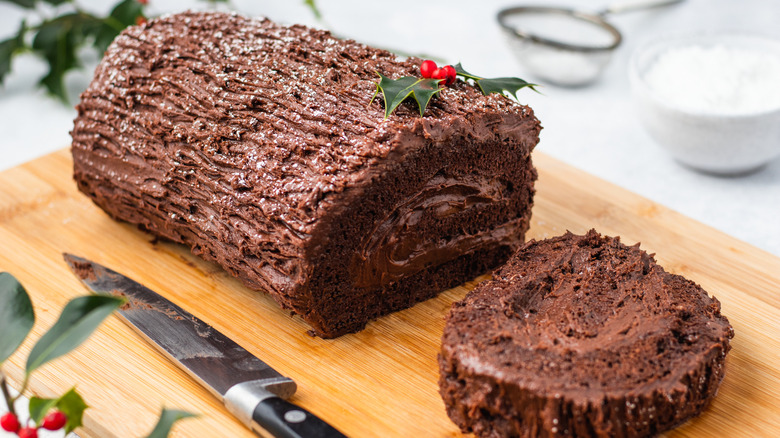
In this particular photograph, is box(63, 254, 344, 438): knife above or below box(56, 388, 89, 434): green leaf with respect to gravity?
below

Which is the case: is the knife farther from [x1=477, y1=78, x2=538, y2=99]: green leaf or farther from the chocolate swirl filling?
[x1=477, y1=78, x2=538, y2=99]: green leaf

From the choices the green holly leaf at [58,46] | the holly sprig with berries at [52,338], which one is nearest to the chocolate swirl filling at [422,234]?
the holly sprig with berries at [52,338]

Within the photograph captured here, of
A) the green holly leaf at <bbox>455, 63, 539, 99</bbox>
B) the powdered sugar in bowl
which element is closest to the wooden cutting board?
the powdered sugar in bowl

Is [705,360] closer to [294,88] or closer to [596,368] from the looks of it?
[596,368]

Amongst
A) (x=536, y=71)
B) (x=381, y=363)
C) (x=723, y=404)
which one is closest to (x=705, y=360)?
(x=723, y=404)

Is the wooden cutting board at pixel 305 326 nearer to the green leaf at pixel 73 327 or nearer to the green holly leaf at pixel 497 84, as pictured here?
the green leaf at pixel 73 327

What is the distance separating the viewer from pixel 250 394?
119 inches

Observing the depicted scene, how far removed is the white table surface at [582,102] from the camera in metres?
5.11

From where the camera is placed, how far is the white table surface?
5105 mm

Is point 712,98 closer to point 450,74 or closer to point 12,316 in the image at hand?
point 450,74

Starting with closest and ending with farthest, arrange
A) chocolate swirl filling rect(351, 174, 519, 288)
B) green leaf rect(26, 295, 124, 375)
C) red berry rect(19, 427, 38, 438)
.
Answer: green leaf rect(26, 295, 124, 375)
red berry rect(19, 427, 38, 438)
chocolate swirl filling rect(351, 174, 519, 288)

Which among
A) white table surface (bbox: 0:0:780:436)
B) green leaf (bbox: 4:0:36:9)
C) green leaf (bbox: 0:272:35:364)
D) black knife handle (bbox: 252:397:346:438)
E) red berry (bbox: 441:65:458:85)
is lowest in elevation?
white table surface (bbox: 0:0:780:436)

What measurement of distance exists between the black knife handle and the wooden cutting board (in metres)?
0.18

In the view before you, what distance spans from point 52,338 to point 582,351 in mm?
1891
